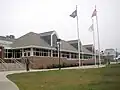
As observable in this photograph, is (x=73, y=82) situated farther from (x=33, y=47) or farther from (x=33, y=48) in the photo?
(x=33, y=48)

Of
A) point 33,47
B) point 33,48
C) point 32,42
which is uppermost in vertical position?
point 32,42

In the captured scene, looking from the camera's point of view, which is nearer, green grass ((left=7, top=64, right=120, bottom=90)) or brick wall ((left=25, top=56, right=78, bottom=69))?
green grass ((left=7, top=64, right=120, bottom=90))

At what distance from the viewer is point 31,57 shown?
4469cm

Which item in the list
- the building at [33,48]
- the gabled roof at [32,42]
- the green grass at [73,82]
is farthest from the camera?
the gabled roof at [32,42]

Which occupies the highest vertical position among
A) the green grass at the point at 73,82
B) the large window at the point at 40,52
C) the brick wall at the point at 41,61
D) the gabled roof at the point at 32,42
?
the gabled roof at the point at 32,42

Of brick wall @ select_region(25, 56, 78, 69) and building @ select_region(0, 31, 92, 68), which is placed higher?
building @ select_region(0, 31, 92, 68)

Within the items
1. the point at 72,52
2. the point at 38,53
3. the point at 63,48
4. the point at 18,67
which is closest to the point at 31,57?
the point at 38,53

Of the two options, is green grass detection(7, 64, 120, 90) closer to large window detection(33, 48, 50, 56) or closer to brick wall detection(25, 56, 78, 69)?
brick wall detection(25, 56, 78, 69)

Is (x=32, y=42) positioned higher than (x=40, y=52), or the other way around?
(x=32, y=42)

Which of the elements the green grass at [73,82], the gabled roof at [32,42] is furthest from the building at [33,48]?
the green grass at [73,82]

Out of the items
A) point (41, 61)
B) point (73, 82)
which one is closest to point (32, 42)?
point (41, 61)

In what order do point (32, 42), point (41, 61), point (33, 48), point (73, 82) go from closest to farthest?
point (73, 82) → point (33, 48) → point (41, 61) → point (32, 42)

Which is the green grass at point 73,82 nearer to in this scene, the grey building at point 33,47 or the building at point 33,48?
the building at point 33,48

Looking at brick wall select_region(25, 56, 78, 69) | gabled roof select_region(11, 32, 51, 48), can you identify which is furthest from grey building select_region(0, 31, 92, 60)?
brick wall select_region(25, 56, 78, 69)
